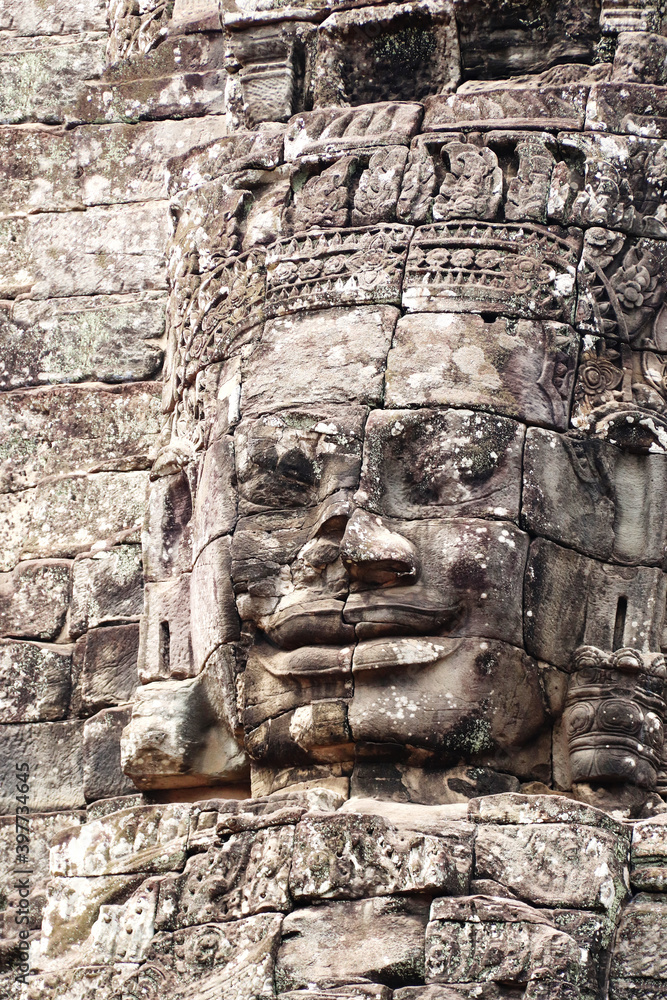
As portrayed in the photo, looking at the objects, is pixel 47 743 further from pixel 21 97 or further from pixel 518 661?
pixel 21 97

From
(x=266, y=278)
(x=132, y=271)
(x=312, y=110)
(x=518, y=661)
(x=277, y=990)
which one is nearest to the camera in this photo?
(x=277, y=990)

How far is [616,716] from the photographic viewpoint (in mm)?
Answer: 8727

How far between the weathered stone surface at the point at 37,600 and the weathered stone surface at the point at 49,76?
251cm

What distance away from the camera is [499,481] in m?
8.88

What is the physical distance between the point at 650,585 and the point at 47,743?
2939 millimetres

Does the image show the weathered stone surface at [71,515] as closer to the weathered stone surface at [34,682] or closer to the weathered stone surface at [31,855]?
the weathered stone surface at [34,682]

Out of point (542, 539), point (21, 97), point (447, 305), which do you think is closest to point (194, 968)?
point (542, 539)

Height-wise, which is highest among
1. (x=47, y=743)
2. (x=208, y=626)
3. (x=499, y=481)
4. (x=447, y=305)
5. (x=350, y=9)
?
(x=350, y=9)

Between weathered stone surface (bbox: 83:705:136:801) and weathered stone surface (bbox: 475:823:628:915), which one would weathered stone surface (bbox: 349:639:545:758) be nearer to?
weathered stone surface (bbox: 475:823:628:915)

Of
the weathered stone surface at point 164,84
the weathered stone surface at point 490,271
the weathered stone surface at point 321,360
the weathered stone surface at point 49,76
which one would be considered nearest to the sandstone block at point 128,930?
the weathered stone surface at point 321,360

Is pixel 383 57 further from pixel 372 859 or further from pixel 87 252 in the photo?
pixel 372 859

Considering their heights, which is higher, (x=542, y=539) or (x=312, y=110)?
(x=312, y=110)

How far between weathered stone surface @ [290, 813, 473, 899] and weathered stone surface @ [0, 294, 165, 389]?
328cm

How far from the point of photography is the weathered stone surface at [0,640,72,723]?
1027 centimetres
